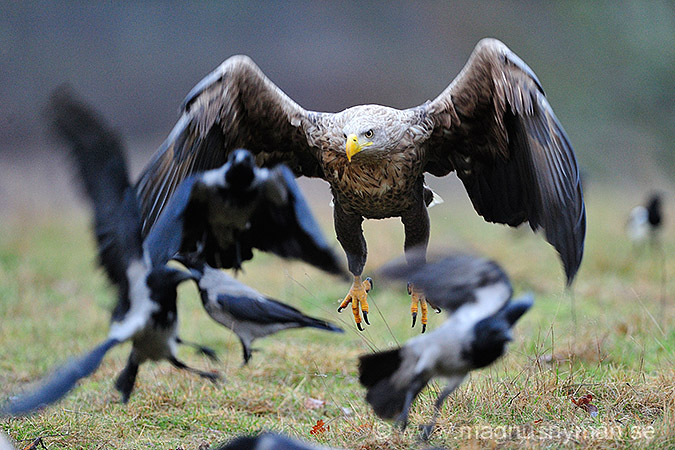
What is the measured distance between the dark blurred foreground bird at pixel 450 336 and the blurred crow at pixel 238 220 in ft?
1.66

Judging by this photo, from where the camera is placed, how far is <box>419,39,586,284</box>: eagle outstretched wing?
124 inches

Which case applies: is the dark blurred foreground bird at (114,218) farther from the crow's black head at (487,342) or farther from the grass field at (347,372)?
the crow's black head at (487,342)

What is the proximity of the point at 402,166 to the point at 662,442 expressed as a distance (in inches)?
62.7

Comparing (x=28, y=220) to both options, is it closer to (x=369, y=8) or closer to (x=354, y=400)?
(x=354, y=400)

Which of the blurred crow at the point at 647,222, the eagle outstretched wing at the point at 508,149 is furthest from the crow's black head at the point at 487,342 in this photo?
the blurred crow at the point at 647,222

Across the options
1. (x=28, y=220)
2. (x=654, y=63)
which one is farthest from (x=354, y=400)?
(x=654, y=63)

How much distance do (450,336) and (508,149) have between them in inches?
47.2

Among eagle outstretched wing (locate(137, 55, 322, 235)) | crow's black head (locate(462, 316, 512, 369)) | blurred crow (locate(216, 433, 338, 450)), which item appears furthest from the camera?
eagle outstretched wing (locate(137, 55, 322, 235))

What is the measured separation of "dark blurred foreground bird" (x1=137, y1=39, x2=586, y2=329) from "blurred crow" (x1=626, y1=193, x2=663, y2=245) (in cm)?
340

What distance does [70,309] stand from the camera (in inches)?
228

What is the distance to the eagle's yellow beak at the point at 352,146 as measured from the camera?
3299mm

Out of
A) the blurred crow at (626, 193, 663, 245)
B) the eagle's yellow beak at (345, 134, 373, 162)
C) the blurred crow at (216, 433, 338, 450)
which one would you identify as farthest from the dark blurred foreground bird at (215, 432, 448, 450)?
the blurred crow at (626, 193, 663, 245)

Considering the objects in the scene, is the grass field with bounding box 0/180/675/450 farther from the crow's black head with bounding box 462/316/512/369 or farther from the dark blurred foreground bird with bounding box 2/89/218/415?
the crow's black head with bounding box 462/316/512/369

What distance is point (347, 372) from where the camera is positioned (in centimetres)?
420
